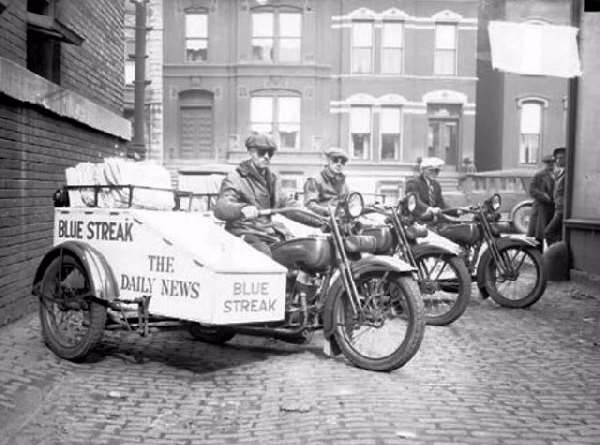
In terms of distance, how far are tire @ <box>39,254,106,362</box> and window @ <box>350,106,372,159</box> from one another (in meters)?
25.7

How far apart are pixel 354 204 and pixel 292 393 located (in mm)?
1552

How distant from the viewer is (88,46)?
9.91 metres

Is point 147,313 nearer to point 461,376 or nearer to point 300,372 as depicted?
point 300,372

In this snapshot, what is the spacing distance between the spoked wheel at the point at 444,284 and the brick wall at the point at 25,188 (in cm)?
400

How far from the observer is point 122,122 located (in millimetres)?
11352

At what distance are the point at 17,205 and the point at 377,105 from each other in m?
25.1

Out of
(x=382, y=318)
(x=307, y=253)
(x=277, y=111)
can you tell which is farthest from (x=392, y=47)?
(x=382, y=318)

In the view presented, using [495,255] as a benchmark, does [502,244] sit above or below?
above

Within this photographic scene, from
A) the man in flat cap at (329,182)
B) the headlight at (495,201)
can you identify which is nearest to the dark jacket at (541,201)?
the headlight at (495,201)

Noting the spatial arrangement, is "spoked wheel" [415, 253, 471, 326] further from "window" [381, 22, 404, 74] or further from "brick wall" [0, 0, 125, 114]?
"window" [381, 22, 404, 74]

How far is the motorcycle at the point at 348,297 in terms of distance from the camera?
5.30 m

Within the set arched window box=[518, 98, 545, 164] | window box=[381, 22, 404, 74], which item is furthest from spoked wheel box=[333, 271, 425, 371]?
arched window box=[518, 98, 545, 164]

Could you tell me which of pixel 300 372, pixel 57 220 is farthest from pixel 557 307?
pixel 57 220

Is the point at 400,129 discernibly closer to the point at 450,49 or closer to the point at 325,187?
the point at 450,49
